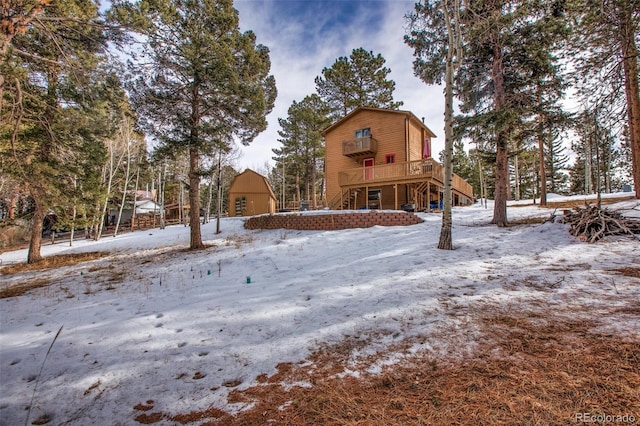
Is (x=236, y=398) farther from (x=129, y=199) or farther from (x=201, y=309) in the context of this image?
(x=129, y=199)

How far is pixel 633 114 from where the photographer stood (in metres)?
9.23

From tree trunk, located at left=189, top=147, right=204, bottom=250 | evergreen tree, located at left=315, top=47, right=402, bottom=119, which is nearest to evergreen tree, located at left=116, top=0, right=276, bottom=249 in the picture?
tree trunk, located at left=189, top=147, right=204, bottom=250

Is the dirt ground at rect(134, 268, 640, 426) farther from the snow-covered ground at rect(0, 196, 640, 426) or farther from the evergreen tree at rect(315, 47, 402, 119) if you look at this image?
the evergreen tree at rect(315, 47, 402, 119)

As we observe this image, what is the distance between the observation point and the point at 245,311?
4301 millimetres

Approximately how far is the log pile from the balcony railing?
304 inches

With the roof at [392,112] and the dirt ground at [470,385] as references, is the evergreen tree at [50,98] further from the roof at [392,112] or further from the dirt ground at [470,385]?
the roof at [392,112]

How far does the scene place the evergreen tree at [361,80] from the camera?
79.9 ft

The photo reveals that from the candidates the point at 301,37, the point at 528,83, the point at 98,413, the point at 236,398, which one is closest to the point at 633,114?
the point at 528,83

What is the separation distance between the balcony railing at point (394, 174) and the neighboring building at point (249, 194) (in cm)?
1305

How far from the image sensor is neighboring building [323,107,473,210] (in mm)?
15469

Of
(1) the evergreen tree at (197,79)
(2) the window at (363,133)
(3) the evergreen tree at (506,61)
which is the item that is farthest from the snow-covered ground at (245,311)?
(2) the window at (363,133)

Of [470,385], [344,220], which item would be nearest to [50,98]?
[344,220]

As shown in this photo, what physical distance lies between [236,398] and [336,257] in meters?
5.25

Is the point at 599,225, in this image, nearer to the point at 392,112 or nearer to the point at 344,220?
the point at 344,220
